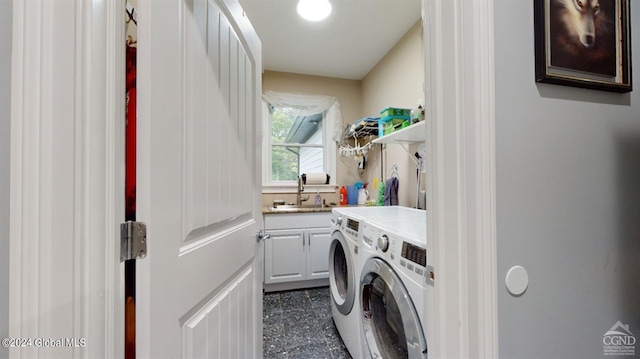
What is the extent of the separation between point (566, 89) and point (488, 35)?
0.28 m

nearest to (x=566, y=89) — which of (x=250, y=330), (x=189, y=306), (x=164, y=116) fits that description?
(x=164, y=116)

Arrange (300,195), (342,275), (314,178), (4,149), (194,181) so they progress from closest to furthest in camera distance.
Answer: (4,149) < (194,181) < (342,275) < (314,178) < (300,195)

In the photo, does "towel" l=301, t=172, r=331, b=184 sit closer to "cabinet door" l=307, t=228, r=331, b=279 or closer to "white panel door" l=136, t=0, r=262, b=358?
"cabinet door" l=307, t=228, r=331, b=279

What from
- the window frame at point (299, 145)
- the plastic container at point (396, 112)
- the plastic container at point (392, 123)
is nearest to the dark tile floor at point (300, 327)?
the window frame at point (299, 145)

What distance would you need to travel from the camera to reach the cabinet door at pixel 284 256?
8.00 ft

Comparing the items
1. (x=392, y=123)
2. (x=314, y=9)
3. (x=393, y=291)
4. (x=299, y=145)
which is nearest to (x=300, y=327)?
(x=393, y=291)

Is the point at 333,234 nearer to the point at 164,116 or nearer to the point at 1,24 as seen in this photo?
the point at 164,116

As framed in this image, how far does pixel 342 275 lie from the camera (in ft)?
5.45

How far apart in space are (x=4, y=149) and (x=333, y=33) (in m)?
2.36

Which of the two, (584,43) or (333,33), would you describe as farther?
(333,33)

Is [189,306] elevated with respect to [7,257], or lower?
lower

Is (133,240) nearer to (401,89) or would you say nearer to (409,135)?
(409,135)

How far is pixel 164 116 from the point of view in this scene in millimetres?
595

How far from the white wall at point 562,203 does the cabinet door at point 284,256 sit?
2.08 meters
